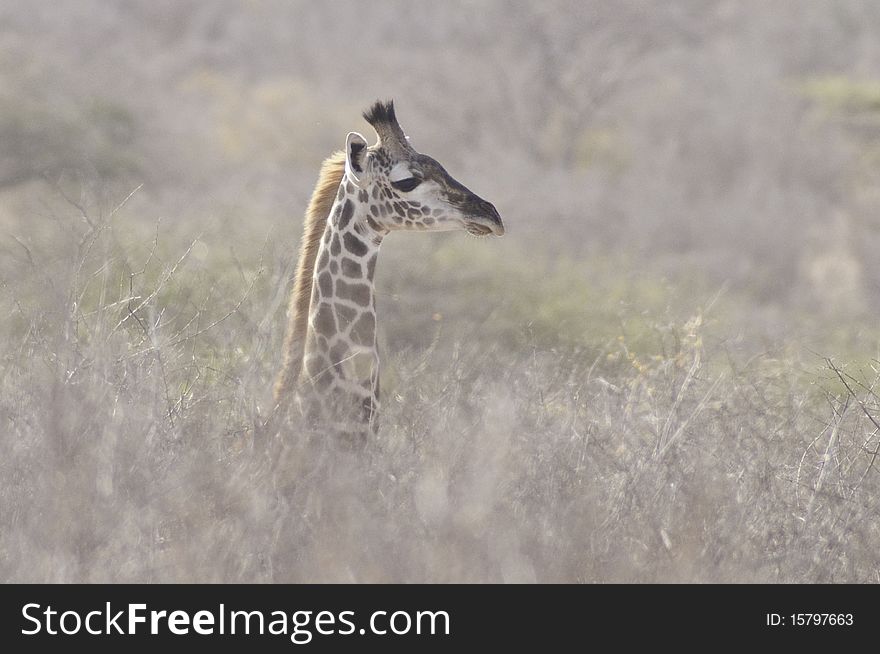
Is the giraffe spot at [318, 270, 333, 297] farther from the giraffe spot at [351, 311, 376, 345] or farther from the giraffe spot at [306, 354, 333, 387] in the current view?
the giraffe spot at [306, 354, 333, 387]

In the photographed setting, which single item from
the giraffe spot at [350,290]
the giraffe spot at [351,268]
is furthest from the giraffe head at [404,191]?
the giraffe spot at [350,290]

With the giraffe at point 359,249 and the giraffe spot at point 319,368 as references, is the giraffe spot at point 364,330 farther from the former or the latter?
the giraffe spot at point 319,368

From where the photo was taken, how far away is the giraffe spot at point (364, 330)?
7406mm

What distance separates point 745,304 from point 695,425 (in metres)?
12.0

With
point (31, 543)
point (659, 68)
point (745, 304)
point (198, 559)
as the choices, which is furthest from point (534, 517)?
point (659, 68)

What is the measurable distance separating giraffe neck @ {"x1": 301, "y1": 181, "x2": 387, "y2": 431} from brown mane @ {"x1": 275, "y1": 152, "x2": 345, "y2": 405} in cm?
8

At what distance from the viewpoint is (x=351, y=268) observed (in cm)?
747

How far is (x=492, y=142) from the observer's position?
93.5 ft

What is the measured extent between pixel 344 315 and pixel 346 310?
0.03 metres

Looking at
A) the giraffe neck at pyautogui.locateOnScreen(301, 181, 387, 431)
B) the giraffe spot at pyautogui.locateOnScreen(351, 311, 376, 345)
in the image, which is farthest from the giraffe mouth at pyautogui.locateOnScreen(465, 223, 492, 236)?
the giraffe spot at pyautogui.locateOnScreen(351, 311, 376, 345)

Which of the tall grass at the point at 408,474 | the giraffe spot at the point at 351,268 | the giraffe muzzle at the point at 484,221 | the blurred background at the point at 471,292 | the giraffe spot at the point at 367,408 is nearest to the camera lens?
the tall grass at the point at 408,474

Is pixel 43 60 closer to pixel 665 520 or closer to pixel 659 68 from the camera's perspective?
pixel 659 68

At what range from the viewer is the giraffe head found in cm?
729

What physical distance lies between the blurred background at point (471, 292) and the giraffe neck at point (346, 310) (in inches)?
11.1
